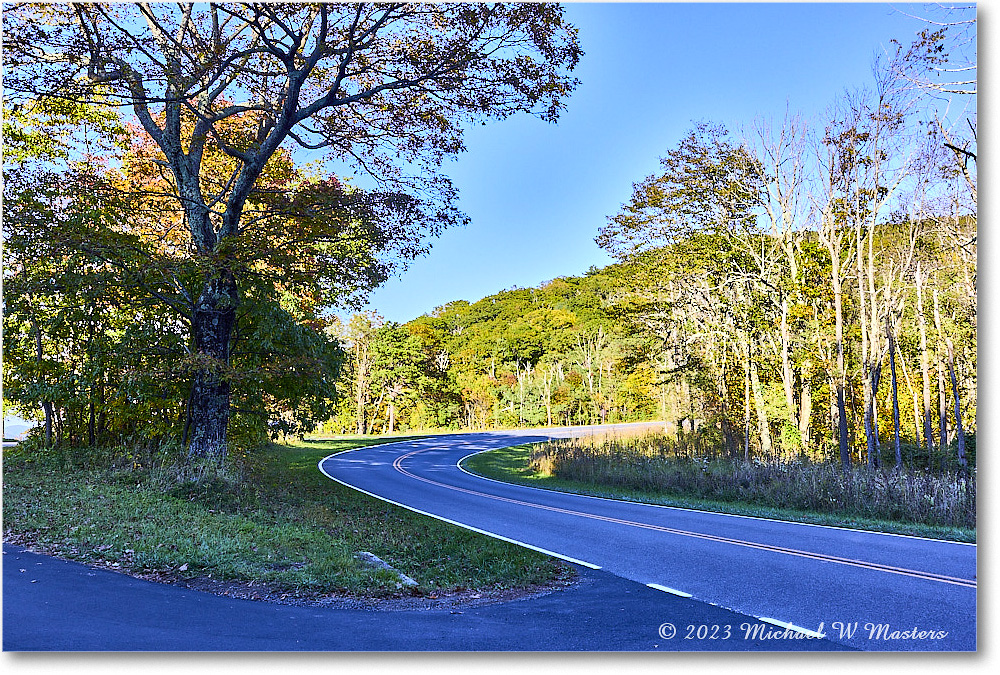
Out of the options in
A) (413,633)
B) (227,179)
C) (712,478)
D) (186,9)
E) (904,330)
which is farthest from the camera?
(904,330)

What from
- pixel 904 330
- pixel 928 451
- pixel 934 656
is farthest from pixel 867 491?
pixel 904 330

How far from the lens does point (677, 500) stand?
1383cm

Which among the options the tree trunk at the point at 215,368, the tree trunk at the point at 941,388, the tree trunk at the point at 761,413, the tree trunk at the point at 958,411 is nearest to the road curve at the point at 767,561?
the tree trunk at the point at 215,368

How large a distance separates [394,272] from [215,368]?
3.61 metres

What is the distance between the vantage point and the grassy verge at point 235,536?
598cm

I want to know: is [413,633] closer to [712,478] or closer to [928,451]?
[712,478]

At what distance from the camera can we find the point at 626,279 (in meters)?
20.7

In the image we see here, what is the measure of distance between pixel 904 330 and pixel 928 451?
468 centimetres

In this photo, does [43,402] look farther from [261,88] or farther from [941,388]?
[941,388]

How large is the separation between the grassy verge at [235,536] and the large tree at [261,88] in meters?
2.00

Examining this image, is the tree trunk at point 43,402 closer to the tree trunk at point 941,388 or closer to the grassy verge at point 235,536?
the grassy verge at point 235,536

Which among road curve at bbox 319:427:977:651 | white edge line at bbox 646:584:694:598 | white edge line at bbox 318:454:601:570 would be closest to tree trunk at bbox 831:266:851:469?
road curve at bbox 319:427:977:651

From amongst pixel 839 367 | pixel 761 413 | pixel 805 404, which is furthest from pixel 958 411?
pixel 761 413

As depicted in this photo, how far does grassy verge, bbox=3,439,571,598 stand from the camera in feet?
19.6
